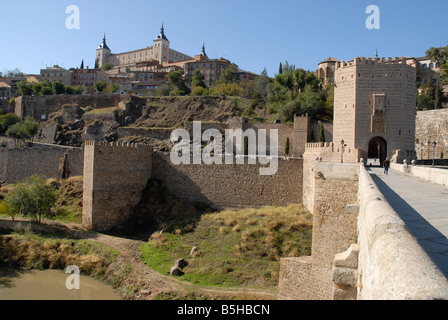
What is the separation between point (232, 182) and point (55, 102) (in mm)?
41558

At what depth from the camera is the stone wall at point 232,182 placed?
754 inches

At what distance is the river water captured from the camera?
13.3 metres

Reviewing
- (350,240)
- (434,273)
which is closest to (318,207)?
(350,240)

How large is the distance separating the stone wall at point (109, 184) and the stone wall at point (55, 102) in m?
32.7

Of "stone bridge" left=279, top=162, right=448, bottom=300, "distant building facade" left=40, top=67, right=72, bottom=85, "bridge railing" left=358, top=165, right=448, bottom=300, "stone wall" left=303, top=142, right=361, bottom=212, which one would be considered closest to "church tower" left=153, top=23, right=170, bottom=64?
"distant building facade" left=40, top=67, right=72, bottom=85

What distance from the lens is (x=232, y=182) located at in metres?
19.8

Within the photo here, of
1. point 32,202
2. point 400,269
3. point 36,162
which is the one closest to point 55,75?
point 36,162

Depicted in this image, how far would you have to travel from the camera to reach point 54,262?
1577 cm

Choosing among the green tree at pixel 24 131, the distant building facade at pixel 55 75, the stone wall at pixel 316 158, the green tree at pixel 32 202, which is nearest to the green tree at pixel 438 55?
the stone wall at pixel 316 158

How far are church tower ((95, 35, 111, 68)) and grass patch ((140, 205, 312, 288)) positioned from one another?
320 feet

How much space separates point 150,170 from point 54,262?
706 cm

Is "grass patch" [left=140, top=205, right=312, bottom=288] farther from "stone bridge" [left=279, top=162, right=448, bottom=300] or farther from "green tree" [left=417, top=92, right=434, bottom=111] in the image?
"green tree" [left=417, top=92, right=434, bottom=111]

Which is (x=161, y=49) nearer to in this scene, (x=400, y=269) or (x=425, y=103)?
(x=425, y=103)
